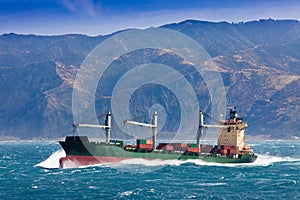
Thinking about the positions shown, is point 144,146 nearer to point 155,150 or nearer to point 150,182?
point 155,150

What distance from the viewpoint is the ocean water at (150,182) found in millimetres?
90062

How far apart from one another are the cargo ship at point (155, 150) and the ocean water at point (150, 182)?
2394 millimetres

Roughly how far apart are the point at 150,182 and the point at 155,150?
4175 centimetres

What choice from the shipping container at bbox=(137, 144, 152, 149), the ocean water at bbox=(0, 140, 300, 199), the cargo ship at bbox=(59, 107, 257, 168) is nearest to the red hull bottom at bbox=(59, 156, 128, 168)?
the cargo ship at bbox=(59, 107, 257, 168)

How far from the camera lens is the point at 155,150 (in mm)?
146375

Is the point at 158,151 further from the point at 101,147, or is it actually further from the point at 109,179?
the point at 109,179

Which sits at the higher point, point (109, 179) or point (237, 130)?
point (237, 130)

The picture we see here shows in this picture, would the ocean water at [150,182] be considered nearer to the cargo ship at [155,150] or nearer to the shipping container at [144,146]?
the cargo ship at [155,150]

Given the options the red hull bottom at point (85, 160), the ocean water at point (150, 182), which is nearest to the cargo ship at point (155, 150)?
the red hull bottom at point (85, 160)

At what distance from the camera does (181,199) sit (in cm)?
8550

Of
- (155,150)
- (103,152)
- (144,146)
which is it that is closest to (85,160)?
(103,152)

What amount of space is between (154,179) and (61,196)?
24648mm

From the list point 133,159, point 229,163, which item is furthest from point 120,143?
point 229,163

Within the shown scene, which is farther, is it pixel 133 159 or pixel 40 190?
pixel 133 159
